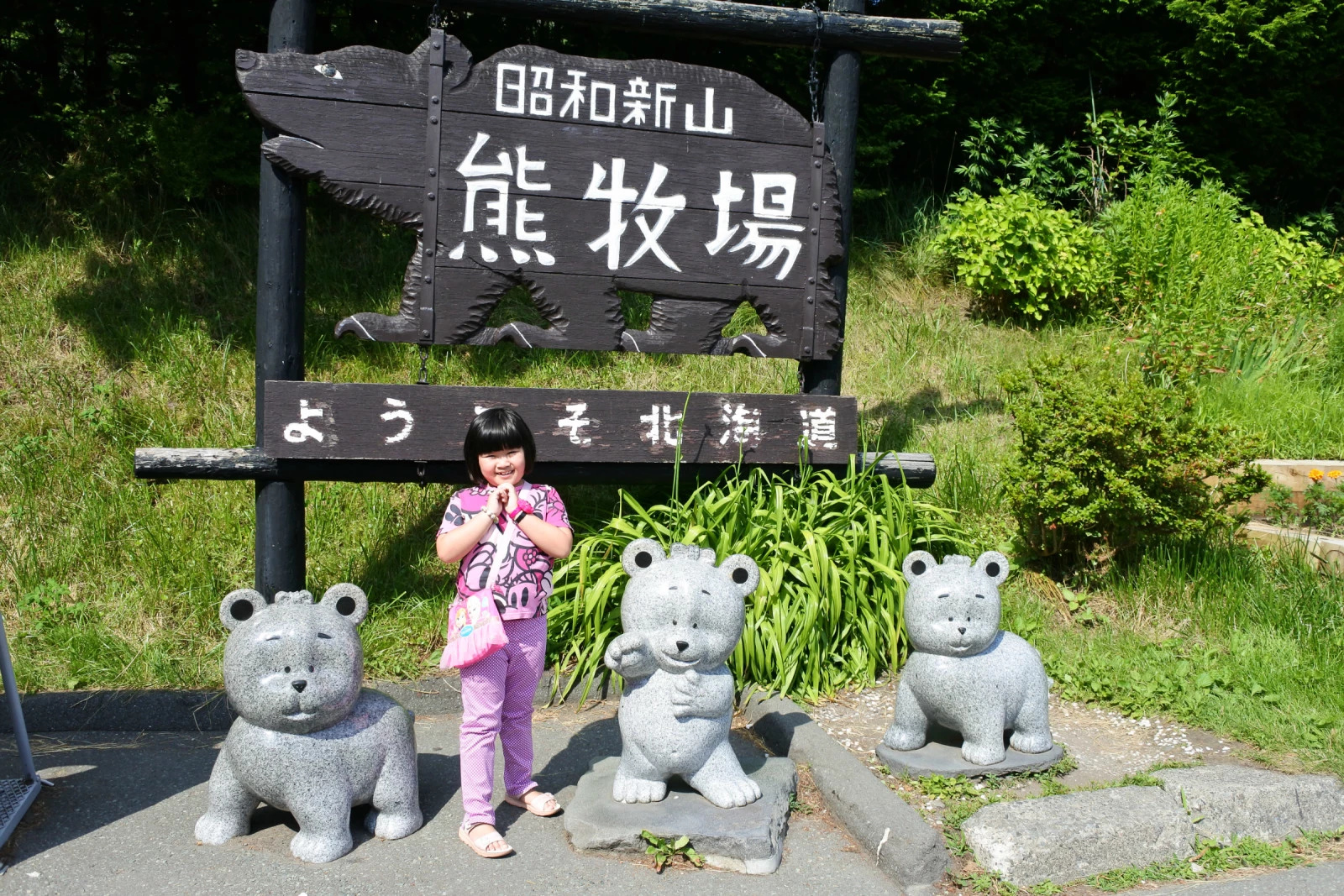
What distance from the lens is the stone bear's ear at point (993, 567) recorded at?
3.73 m

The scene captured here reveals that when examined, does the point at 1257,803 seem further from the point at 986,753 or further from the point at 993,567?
the point at 993,567

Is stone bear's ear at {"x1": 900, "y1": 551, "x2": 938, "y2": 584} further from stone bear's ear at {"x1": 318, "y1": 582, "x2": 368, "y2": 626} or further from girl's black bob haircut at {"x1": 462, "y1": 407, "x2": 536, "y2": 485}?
stone bear's ear at {"x1": 318, "y1": 582, "x2": 368, "y2": 626}

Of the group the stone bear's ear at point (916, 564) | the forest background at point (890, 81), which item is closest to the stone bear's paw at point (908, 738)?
the stone bear's ear at point (916, 564)

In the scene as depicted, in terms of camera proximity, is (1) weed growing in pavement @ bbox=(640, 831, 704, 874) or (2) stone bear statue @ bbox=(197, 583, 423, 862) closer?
(2) stone bear statue @ bbox=(197, 583, 423, 862)

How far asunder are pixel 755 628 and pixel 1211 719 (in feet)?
6.25

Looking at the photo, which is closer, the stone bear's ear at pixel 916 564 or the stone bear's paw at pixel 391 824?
the stone bear's paw at pixel 391 824

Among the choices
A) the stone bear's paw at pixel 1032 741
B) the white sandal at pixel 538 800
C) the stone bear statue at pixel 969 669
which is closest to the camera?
the white sandal at pixel 538 800

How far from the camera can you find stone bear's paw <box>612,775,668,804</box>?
11.0 feet

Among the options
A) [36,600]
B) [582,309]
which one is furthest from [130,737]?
[582,309]

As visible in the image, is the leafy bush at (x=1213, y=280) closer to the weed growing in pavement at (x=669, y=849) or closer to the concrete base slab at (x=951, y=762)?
the concrete base slab at (x=951, y=762)

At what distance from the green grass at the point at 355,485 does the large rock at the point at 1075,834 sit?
0.91 m

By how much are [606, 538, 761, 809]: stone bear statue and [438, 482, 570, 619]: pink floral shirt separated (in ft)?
0.94

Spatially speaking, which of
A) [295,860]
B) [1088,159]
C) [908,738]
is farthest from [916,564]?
[1088,159]

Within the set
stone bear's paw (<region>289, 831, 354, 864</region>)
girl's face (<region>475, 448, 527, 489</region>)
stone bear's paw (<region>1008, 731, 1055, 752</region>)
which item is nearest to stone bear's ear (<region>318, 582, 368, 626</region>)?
girl's face (<region>475, 448, 527, 489</region>)
